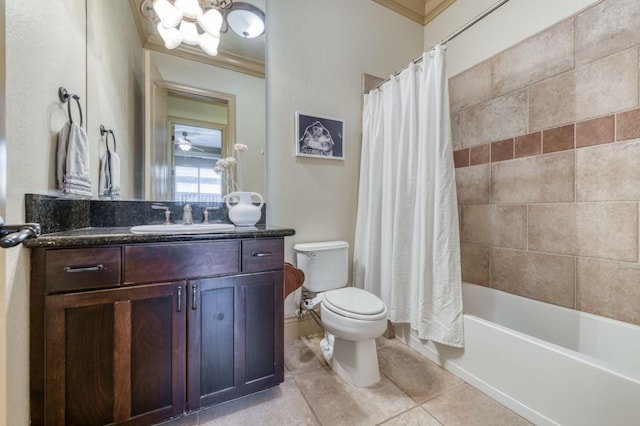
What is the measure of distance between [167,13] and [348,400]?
238 cm

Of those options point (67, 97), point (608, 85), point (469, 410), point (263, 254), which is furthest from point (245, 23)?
point (469, 410)

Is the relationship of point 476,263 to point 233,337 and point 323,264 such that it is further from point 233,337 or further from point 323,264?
point 233,337

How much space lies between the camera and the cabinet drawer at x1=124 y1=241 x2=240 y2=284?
1.06 meters

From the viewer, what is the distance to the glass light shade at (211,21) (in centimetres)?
158

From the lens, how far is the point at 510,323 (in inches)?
69.4

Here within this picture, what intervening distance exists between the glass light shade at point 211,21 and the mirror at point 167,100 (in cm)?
12

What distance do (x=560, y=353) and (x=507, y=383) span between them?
321mm

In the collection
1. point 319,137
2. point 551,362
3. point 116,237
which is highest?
point 319,137

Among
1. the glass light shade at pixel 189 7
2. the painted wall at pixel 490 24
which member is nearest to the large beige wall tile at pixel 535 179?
the painted wall at pixel 490 24

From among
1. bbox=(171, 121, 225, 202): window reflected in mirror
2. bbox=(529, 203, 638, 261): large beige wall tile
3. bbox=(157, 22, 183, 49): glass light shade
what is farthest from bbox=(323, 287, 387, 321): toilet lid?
bbox=(157, 22, 183, 49): glass light shade

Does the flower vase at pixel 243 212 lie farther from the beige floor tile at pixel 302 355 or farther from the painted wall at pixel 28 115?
the beige floor tile at pixel 302 355

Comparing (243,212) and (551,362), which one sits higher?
(243,212)

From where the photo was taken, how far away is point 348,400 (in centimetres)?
134

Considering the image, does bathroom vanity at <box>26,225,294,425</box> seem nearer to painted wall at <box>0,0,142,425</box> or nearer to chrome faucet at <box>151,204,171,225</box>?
painted wall at <box>0,0,142,425</box>
